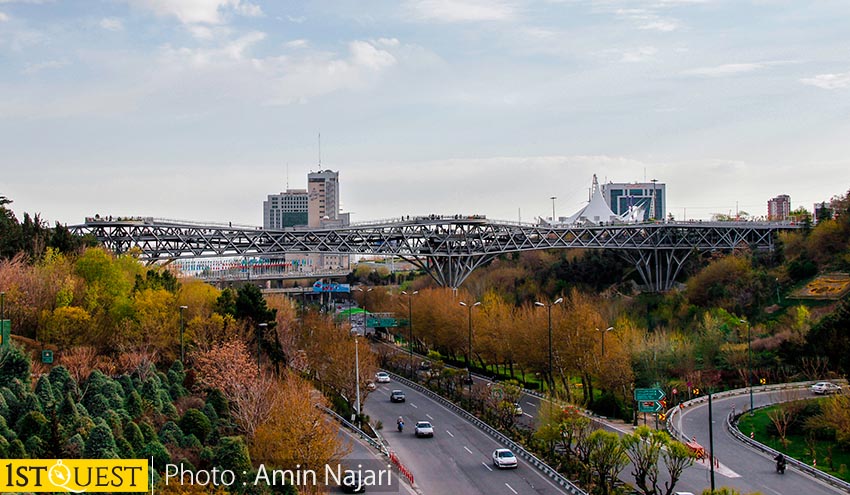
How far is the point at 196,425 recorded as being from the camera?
34938mm

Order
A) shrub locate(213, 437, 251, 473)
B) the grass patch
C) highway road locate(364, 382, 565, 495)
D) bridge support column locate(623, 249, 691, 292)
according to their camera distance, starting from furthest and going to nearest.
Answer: bridge support column locate(623, 249, 691, 292), the grass patch, highway road locate(364, 382, 565, 495), shrub locate(213, 437, 251, 473)

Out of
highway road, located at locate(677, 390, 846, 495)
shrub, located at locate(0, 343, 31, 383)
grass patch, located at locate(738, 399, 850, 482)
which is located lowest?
grass patch, located at locate(738, 399, 850, 482)

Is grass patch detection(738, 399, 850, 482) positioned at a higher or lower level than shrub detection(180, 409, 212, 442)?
lower

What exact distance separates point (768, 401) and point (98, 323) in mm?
38803

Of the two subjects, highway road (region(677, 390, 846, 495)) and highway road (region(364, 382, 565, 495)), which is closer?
highway road (region(677, 390, 846, 495))

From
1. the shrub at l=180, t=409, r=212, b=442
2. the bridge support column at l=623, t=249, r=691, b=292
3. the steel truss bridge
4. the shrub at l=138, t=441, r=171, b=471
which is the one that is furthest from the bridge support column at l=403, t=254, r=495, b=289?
the shrub at l=138, t=441, r=171, b=471

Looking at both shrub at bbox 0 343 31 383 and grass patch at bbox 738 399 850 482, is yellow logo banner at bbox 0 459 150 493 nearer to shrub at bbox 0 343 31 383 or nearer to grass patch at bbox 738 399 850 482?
shrub at bbox 0 343 31 383

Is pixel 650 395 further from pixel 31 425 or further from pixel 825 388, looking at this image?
pixel 31 425

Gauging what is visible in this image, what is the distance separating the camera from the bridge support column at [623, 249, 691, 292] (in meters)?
116

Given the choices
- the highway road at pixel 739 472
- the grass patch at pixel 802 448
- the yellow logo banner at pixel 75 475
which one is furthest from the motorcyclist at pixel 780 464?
the yellow logo banner at pixel 75 475

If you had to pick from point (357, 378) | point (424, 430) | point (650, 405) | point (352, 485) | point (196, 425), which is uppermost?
point (357, 378)

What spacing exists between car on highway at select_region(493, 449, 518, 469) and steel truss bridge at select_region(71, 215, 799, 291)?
5811cm

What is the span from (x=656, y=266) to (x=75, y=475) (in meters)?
98.7

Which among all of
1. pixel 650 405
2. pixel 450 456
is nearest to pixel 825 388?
pixel 650 405
